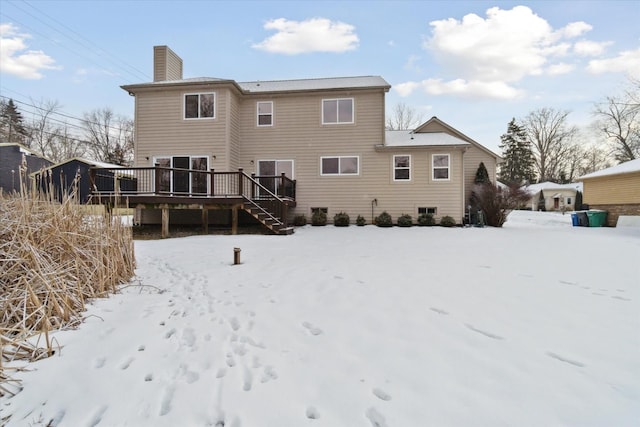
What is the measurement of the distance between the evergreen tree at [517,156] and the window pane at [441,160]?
27.5 m

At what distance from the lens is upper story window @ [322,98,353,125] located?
509 inches

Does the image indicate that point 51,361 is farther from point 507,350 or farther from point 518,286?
point 518,286

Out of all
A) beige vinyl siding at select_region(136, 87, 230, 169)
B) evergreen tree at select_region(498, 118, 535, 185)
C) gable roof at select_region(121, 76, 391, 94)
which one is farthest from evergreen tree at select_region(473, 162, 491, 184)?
evergreen tree at select_region(498, 118, 535, 185)

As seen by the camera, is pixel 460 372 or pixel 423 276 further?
pixel 423 276

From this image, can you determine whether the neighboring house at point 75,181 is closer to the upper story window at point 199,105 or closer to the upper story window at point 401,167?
the upper story window at point 199,105

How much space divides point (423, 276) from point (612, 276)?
115 inches

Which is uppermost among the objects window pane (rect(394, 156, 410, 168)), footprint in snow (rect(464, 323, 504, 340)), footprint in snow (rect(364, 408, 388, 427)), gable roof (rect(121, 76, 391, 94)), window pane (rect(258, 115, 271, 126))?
gable roof (rect(121, 76, 391, 94))

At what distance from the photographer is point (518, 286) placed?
403cm

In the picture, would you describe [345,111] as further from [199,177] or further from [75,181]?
[75,181]

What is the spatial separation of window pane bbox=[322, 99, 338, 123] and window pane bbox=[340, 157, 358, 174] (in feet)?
5.71

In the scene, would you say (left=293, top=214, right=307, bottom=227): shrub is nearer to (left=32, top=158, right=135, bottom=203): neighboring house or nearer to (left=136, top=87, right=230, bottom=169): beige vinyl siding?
(left=136, top=87, right=230, bottom=169): beige vinyl siding

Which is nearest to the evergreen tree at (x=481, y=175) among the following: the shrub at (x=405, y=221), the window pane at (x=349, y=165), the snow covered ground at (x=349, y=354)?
the shrub at (x=405, y=221)

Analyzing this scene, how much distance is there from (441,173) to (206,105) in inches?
399

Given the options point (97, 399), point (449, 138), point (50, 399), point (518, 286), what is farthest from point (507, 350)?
point (449, 138)
